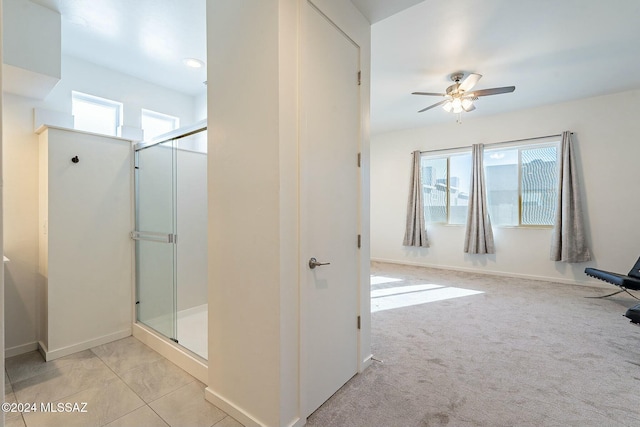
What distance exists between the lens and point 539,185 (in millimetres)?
4762

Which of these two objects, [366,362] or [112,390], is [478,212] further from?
[112,390]

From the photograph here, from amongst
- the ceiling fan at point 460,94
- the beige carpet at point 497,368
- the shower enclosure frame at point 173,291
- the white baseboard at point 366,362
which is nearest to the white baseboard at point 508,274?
the beige carpet at point 497,368

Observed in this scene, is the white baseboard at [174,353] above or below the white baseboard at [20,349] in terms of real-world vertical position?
above

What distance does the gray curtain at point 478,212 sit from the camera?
5023 millimetres

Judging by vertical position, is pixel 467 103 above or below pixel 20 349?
above

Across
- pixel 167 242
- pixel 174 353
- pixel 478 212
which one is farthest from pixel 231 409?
pixel 478 212

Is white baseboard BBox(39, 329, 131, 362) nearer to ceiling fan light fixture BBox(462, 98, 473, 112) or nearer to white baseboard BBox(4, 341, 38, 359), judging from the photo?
white baseboard BBox(4, 341, 38, 359)

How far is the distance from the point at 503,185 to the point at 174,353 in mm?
5515

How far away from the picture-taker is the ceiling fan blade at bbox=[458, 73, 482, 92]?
3.08m

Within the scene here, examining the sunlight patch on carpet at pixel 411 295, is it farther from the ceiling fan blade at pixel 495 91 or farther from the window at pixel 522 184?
the ceiling fan blade at pixel 495 91

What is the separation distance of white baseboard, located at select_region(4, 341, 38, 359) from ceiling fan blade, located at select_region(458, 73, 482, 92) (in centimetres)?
502

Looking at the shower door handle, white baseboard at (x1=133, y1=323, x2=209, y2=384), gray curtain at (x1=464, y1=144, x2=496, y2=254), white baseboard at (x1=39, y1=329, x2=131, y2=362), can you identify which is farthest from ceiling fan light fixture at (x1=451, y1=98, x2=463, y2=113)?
→ white baseboard at (x1=39, y1=329, x2=131, y2=362)

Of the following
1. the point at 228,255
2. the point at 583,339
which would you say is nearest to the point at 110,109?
the point at 228,255

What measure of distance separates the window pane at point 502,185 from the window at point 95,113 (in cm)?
580
